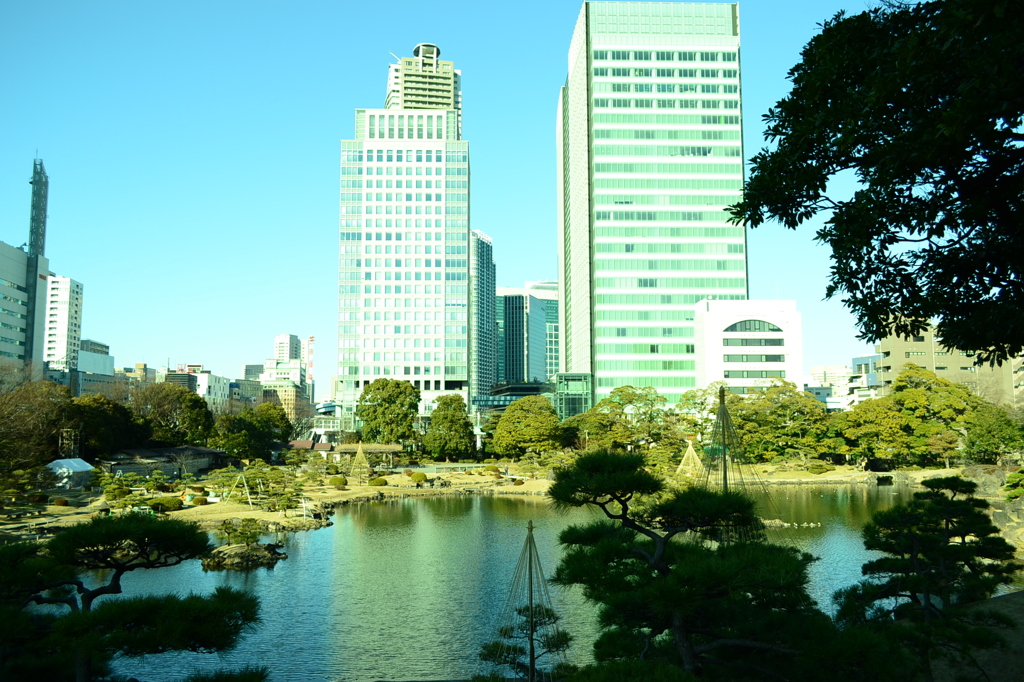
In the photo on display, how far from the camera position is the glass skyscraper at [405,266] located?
343 ft

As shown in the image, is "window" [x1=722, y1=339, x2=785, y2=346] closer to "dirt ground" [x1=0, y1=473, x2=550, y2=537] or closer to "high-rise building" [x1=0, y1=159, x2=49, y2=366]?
"dirt ground" [x1=0, y1=473, x2=550, y2=537]

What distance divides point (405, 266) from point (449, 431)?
41811 mm

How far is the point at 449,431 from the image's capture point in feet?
231

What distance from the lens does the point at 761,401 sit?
6181cm

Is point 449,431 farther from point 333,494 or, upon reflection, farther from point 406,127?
point 406,127

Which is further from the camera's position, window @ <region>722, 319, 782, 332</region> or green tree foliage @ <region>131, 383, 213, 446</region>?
window @ <region>722, 319, 782, 332</region>

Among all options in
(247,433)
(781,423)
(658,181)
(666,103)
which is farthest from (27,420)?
(666,103)

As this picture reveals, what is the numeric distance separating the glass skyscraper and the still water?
62.1m

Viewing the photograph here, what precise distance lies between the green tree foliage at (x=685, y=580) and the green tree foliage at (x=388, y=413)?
61833mm

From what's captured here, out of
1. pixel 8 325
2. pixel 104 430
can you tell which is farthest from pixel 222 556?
pixel 8 325

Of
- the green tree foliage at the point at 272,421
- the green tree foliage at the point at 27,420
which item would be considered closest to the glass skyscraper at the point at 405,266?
the green tree foliage at the point at 272,421

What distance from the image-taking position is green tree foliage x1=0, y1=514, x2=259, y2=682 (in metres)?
8.75

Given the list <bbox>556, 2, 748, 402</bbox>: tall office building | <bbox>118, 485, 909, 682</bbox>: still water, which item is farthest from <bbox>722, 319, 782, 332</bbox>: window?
<bbox>118, 485, 909, 682</bbox>: still water

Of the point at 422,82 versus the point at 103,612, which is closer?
the point at 103,612
